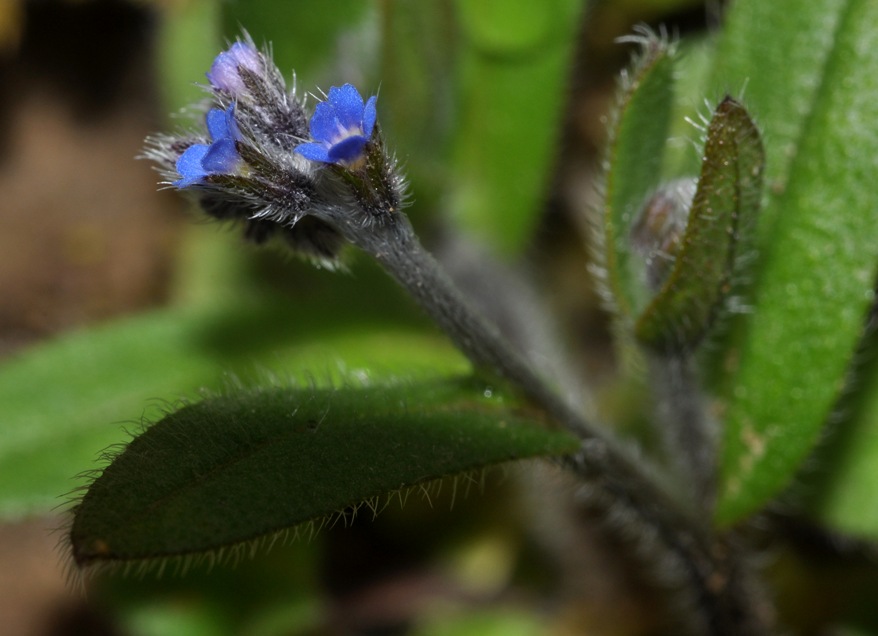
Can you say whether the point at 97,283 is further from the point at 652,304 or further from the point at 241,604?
the point at 652,304

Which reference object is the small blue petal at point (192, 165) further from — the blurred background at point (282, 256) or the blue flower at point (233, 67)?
the blurred background at point (282, 256)

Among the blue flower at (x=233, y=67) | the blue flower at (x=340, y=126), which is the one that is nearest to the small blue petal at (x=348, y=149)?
the blue flower at (x=340, y=126)

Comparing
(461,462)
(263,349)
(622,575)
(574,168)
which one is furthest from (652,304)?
(574,168)

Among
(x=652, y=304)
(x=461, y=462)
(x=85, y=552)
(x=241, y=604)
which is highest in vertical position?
(x=652, y=304)

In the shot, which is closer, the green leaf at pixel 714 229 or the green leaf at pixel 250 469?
the green leaf at pixel 250 469

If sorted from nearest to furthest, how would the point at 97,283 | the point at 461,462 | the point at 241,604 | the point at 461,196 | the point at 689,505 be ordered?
the point at 461,462 → the point at 689,505 → the point at 241,604 → the point at 461,196 → the point at 97,283

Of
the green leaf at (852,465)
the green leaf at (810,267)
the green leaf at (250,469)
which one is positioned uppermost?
the green leaf at (810,267)

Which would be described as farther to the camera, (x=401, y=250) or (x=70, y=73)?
(x=70, y=73)
